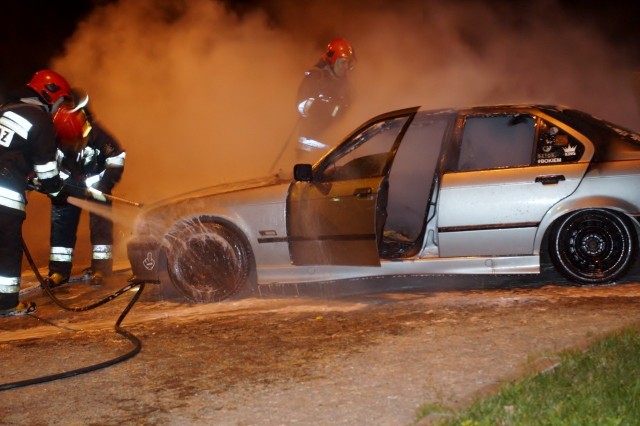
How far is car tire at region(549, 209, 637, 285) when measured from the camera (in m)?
6.10

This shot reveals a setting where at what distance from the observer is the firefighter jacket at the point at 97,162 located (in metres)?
8.36

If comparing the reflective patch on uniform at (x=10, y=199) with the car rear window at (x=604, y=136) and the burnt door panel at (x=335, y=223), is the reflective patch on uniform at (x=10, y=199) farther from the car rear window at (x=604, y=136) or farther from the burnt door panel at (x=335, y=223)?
the car rear window at (x=604, y=136)

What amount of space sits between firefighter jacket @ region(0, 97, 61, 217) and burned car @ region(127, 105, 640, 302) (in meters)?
0.95

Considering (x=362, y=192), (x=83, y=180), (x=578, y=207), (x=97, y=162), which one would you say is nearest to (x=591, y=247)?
(x=578, y=207)

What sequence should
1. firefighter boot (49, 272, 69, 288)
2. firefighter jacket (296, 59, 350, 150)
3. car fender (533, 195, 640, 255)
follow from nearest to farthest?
1. car fender (533, 195, 640, 255)
2. firefighter boot (49, 272, 69, 288)
3. firefighter jacket (296, 59, 350, 150)

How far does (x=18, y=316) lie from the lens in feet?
22.8

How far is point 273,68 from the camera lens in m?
13.1

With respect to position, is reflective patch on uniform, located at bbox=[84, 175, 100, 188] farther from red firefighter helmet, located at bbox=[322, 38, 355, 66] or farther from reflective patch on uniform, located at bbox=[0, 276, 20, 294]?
red firefighter helmet, located at bbox=[322, 38, 355, 66]

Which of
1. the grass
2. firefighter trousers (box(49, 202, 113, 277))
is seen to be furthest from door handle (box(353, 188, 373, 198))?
firefighter trousers (box(49, 202, 113, 277))

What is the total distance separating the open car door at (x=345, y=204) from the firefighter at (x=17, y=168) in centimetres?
211

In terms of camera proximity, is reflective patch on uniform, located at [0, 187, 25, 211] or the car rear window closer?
the car rear window

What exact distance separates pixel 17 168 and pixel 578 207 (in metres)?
4.60

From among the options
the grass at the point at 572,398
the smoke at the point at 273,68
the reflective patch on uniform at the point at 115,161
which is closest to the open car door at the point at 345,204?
the grass at the point at 572,398

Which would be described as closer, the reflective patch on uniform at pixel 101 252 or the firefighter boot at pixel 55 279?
the firefighter boot at pixel 55 279
